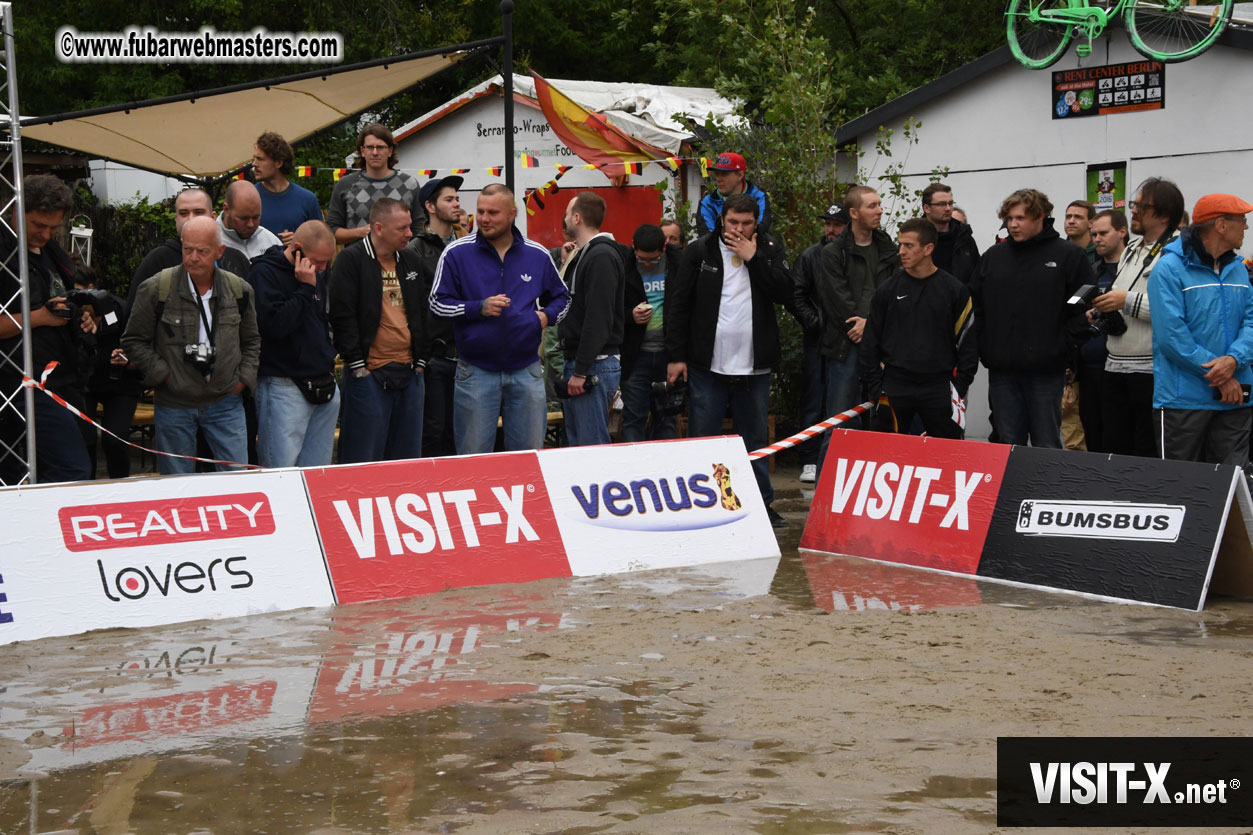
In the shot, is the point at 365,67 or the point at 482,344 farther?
the point at 365,67

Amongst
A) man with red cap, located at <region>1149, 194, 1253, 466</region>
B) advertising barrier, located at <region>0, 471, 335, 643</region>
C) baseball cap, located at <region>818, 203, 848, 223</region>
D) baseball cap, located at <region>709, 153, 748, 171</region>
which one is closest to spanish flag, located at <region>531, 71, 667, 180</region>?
→ baseball cap, located at <region>818, 203, 848, 223</region>

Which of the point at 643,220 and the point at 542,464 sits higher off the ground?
the point at 643,220

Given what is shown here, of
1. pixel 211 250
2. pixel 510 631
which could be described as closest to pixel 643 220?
pixel 211 250

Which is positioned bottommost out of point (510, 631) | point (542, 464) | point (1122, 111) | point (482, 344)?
point (510, 631)

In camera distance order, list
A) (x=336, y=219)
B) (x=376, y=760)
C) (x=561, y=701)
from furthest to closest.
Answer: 1. (x=336, y=219)
2. (x=561, y=701)
3. (x=376, y=760)

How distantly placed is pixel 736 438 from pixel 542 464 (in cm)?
A: 148

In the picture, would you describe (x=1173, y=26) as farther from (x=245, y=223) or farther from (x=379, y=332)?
(x=245, y=223)

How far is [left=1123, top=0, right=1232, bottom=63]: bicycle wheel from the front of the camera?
474 inches

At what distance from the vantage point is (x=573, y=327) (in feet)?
32.6

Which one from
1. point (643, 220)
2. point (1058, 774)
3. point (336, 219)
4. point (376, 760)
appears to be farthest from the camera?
point (643, 220)

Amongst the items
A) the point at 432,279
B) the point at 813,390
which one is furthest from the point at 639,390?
the point at 432,279

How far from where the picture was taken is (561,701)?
5629 millimetres

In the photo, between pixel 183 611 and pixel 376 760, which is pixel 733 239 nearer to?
pixel 183 611

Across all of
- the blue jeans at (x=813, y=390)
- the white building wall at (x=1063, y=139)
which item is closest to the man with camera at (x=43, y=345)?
the blue jeans at (x=813, y=390)
